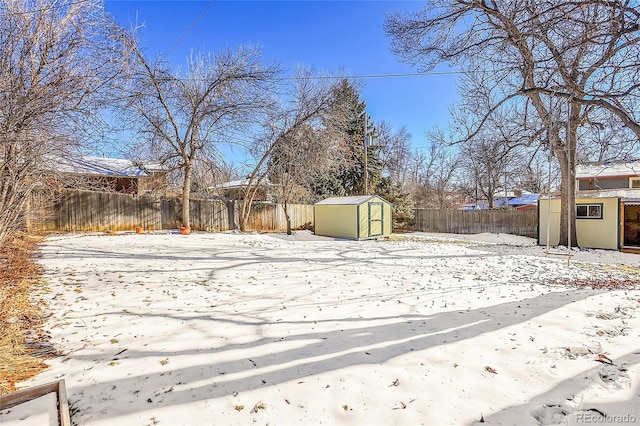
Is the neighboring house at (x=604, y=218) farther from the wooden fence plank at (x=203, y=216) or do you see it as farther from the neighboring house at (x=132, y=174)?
the neighboring house at (x=132, y=174)

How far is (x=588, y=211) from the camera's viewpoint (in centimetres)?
1130

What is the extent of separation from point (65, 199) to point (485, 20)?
13553mm

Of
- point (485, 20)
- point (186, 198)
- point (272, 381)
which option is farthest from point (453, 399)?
point (186, 198)

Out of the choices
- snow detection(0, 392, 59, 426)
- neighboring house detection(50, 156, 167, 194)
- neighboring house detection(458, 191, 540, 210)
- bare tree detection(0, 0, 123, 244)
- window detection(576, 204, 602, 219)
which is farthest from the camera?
neighboring house detection(458, 191, 540, 210)

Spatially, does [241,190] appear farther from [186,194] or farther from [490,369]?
[490,369]

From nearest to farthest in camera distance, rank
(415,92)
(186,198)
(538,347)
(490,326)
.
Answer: (538,347)
(490,326)
(415,92)
(186,198)

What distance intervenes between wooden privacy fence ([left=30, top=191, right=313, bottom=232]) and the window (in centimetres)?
1203

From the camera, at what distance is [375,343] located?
276 centimetres

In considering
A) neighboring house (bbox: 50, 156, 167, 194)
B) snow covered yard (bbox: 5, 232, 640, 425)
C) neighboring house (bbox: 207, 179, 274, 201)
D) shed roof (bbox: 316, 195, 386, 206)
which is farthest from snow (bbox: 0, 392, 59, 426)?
neighboring house (bbox: 207, 179, 274, 201)

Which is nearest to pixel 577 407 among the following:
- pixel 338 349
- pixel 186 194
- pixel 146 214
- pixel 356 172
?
pixel 338 349

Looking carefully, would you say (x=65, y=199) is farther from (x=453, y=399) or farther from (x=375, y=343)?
(x=453, y=399)

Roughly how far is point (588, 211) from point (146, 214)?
674 inches

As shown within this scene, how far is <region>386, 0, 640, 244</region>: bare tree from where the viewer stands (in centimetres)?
405

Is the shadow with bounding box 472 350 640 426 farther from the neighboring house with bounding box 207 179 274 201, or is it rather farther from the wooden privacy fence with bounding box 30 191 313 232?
the neighboring house with bounding box 207 179 274 201
